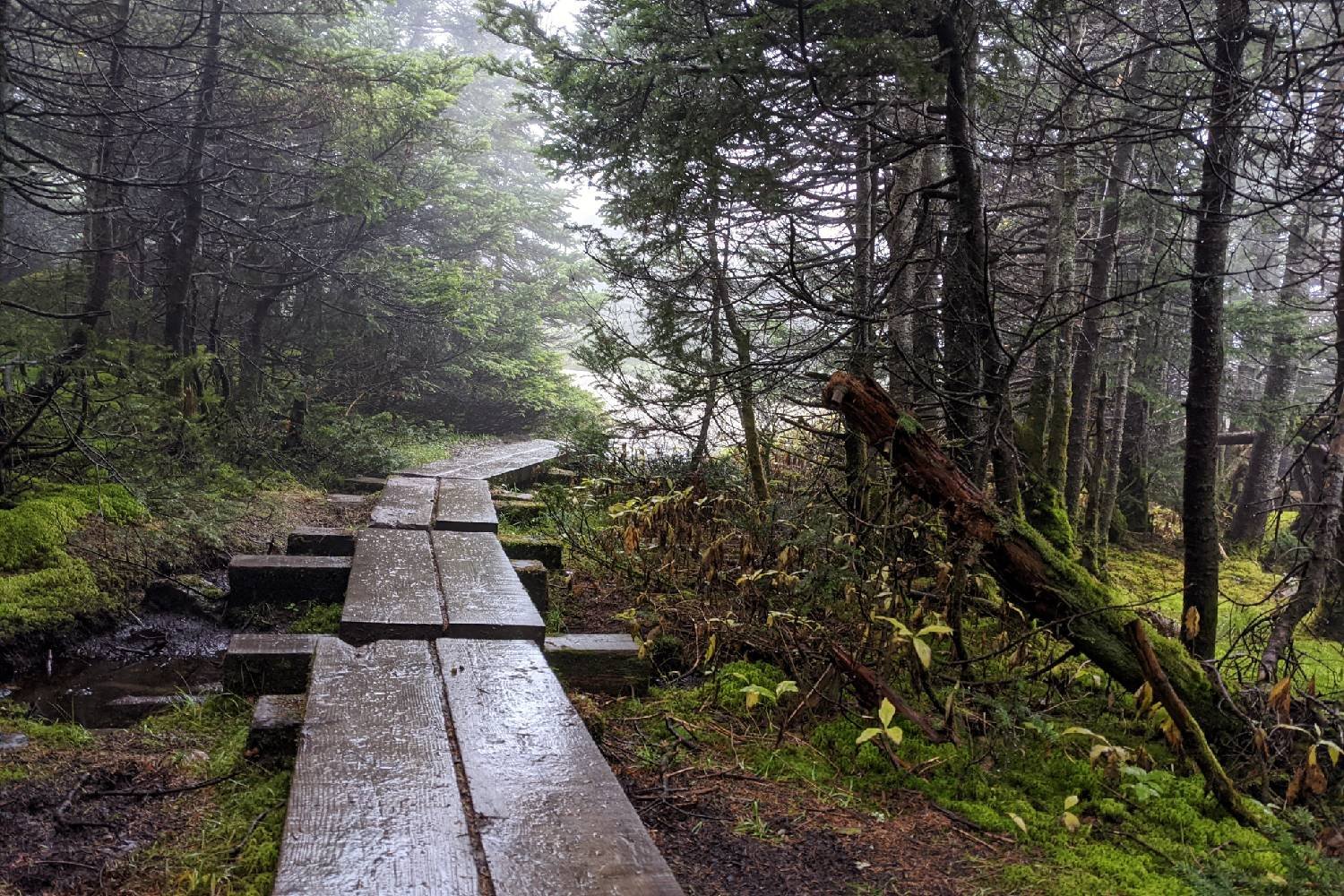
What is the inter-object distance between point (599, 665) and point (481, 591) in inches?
31.2

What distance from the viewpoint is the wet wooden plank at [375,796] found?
1970 millimetres

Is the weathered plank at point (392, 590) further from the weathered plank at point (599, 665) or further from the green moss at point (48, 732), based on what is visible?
the green moss at point (48, 732)

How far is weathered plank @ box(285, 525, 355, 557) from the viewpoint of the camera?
616 centimetres

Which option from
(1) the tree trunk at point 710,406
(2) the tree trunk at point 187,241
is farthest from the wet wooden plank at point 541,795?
(2) the tree trunk at point 187,241

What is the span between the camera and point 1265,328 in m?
12.2

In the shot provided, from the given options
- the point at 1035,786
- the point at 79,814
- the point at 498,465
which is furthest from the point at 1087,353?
the point at 79,814

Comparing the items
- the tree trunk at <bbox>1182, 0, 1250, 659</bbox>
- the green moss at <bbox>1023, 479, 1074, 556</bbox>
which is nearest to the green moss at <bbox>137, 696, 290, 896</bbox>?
the tree trunk at <bbox>1182, 0, 1250, 659</bbox>

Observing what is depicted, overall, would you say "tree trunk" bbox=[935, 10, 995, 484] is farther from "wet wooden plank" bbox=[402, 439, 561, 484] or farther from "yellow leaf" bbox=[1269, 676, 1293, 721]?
"wet wooden plank" bbox=[402, 439, 561, 484]

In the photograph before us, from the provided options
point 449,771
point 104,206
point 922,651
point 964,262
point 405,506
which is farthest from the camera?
point 104,206

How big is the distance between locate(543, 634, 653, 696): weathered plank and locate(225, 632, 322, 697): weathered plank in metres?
1.20

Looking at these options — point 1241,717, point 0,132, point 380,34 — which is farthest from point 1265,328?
point 380,34

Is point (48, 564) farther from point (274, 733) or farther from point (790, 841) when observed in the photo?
point (790, 841)

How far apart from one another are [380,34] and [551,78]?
18.7 metres

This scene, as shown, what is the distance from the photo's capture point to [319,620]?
530 centimetres
